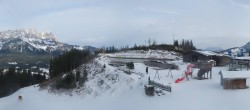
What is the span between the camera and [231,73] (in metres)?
46.1

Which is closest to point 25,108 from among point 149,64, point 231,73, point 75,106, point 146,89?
point 75,106

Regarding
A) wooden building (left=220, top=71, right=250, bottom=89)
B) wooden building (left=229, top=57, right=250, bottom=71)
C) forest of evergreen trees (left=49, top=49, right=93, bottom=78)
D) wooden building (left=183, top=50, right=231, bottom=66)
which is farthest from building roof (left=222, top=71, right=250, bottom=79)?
forest of evergreen trees (left=49, top=49, right=93, bottom=78)

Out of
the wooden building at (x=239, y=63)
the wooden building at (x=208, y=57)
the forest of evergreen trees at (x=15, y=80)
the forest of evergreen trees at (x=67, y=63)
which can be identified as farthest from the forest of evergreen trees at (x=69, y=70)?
the wooden building at (x=239, y=63)

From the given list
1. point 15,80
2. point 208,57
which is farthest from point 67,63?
point 208,57

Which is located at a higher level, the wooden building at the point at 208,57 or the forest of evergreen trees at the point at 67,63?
the wooden building at the point at 208,57

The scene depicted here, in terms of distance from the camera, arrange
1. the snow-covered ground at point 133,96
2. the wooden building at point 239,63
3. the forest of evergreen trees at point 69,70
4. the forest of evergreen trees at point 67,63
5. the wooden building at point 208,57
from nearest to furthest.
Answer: the snow-covered ground at point 133,96, the wooden building at point 239,63, the forest of evergreen trees at point 69,70, the wooden building at point 208,57, the forest of evergreen trees at point 67,63

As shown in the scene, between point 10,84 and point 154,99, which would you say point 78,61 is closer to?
point 10,84

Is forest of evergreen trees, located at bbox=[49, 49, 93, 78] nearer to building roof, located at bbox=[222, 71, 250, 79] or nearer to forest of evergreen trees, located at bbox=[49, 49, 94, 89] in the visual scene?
forest of evergreen trees, located at bbox=[49, 49, 94, 89]

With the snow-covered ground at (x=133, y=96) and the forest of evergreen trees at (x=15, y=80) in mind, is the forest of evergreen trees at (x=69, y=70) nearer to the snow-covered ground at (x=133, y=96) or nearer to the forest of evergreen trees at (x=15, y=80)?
the snow-covered ground at (x=133, y=96)

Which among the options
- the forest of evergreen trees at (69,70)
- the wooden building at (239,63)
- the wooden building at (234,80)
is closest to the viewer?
the wooden building at (234,80)

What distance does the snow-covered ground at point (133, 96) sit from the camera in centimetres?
4156

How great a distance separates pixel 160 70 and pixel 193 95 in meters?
18.0

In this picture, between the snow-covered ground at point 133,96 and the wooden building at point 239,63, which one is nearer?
the snow-covered ground at point 133,96

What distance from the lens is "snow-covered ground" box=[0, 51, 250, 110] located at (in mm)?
41562
